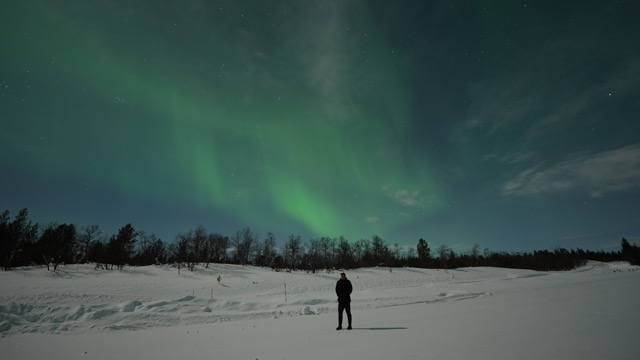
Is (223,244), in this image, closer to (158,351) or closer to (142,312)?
(142,312)

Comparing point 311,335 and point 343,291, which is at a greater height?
point 343,291

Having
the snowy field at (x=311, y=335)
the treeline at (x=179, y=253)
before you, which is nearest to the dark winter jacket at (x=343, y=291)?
the snowy field at (x=311, y=335)

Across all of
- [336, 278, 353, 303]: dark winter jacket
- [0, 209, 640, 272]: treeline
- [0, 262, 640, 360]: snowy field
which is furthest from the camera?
[0, 209, 640, 272]: treeline

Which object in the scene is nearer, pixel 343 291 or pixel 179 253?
pixel 343 291

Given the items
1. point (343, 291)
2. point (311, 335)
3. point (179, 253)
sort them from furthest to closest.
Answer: point (179, 253)
point (343, 291)
point (311, 335)

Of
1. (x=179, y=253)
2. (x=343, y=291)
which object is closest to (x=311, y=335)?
(x=343, y=291)

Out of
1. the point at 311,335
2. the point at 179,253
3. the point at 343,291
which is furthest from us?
the point at 179,253

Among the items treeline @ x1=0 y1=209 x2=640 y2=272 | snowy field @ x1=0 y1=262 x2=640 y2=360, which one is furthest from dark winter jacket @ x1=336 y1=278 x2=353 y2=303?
treeline @ x1=0 y1=209 x2=640 y2=272

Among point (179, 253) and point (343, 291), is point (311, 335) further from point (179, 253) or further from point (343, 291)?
point (179, 253)

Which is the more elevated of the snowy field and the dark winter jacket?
the dark winter jacket

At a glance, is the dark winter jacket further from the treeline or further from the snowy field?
the treeline

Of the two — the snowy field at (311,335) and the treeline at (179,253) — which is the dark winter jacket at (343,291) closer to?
the snowy field at (311,335)

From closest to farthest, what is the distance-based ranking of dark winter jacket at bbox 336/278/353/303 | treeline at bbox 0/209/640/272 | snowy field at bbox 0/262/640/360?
1. snowy field at bbox 0/262/640/360
2. dark winter jacket at bbox 336/278/353/303
3. treeline at bbox 0/209/640/272

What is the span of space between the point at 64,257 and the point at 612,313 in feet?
283
